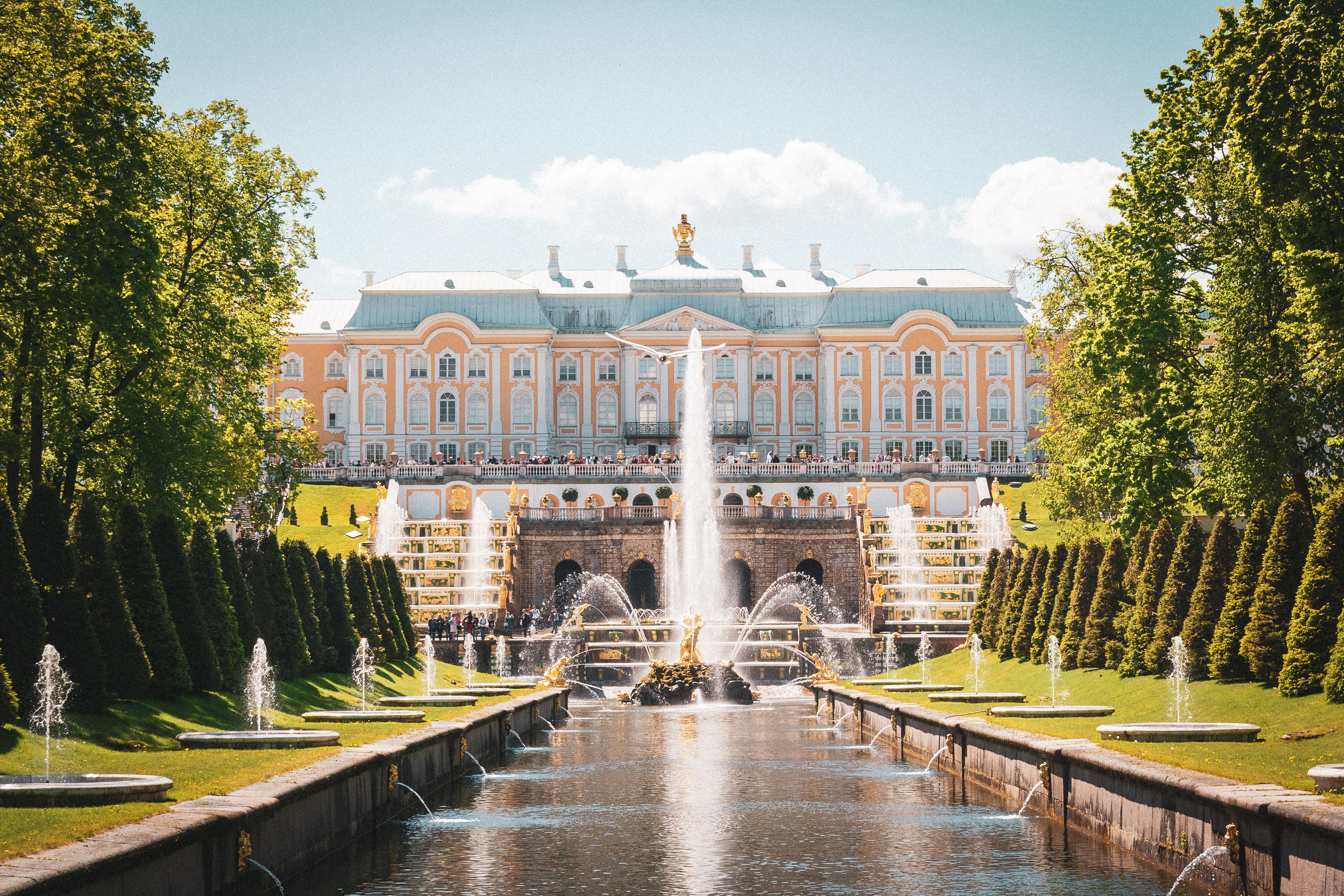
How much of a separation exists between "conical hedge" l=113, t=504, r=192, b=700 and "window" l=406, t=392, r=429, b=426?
64.4 m

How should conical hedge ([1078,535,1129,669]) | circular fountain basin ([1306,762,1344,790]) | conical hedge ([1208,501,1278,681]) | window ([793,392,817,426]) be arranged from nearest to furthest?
circular fountain basin ([1306,762,1344,790]), conical hedge ([1208,501,1278,681]), conical hedge ([1078,535,1129,669]), window ([793,392,817,426])

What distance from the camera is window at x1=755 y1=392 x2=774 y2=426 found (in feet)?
277

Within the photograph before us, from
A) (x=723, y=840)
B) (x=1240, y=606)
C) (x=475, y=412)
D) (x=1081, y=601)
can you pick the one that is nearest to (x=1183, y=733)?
(x=723, y=840)

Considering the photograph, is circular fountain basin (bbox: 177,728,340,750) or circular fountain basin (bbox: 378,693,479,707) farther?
circular fountain basin (bbox: 378,693,479,707)

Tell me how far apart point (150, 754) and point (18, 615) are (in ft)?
7.82

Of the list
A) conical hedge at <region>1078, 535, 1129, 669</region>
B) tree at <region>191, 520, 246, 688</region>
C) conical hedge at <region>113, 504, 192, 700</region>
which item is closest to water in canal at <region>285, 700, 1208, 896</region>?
conical hedge at <region>113, 504, 192, 700</region>

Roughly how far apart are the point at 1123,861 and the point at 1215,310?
1667 centimetres

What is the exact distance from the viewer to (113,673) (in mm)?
17000

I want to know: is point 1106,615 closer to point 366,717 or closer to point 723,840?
point 366,717

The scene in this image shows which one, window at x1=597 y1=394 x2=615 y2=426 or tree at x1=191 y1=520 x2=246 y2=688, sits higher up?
window at x1=597 y1=394 x2=615 y2=426

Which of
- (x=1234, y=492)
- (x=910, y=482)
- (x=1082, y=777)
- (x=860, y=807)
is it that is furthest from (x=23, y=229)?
(x=910, y=482)

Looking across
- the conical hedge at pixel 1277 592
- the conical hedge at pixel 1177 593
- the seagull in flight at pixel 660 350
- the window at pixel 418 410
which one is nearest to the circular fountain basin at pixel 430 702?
the conical hedge at pixel 1177 593

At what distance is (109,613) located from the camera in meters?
17.2

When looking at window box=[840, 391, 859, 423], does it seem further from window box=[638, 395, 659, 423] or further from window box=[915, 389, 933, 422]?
window box=[638, 395, 659, 423]
